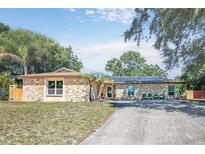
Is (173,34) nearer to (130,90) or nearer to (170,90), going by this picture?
(170,90)

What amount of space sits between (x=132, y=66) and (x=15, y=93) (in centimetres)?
541

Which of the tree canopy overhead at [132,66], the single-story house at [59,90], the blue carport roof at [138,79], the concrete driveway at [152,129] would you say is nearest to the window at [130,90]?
the blue carport roof at [138,79]

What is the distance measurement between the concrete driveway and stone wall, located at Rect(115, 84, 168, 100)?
409 cm

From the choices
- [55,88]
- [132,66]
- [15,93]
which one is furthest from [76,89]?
[132,66]

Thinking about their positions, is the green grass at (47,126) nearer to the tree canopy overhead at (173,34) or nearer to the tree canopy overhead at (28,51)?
the tree canopy overhead at (28,51)

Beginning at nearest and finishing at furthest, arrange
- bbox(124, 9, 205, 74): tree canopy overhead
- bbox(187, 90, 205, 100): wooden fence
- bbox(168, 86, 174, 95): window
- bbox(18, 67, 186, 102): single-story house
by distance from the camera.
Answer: bbox(124, 9, 205, 74): tree canopy overhead, bbox(187, 90, 205, 100): wooden fence, bbox(168, 86, 174, 95): window, bbox(18, 67, 186, 102): single-story house

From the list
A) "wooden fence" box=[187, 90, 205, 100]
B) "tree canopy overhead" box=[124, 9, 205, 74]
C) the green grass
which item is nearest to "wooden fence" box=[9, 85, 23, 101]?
the green grass

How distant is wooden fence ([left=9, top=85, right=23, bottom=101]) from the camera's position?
49.3 ft

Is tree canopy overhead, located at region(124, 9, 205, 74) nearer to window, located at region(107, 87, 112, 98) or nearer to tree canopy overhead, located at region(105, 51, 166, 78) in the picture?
tree canopy overhead, located at region(105, 51, 166, 78)

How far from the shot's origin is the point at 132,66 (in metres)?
14.6

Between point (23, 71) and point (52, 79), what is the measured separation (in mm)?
4051
